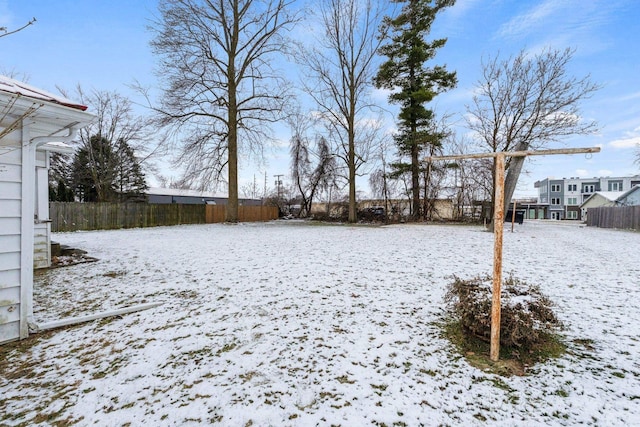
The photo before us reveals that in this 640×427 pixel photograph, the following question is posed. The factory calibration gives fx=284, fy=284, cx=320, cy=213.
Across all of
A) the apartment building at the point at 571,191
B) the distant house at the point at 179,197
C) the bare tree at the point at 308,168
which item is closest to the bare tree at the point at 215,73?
the bare tree at the point at 308,168

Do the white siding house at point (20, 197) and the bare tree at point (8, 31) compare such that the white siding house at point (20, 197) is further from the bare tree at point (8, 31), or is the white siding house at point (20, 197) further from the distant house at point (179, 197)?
the distant house at point (179, 197)

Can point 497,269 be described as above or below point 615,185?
below

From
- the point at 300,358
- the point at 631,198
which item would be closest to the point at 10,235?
the point at 300,358

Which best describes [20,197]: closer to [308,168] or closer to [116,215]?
[116,215]

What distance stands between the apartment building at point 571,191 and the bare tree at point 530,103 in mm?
35100

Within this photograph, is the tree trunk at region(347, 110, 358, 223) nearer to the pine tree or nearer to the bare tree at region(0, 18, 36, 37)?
the bare tree at region(0, 18, 36, 37)

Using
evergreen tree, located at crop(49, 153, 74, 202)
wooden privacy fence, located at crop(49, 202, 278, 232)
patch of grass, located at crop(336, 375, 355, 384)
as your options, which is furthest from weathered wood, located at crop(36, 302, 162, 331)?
evergreen tree, located at crop(49, 153, 74, 202)

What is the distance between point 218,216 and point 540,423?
62.8 feet

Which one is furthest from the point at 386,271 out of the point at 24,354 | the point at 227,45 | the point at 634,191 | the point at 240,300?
the point at 634,191

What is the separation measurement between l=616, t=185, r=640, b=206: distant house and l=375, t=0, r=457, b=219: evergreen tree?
64.2ft

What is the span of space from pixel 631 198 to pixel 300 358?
3467 cm

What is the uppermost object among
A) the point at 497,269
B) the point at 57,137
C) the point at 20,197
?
the point at 57,137

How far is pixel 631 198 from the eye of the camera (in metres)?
24.3

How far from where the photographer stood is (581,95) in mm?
13648
